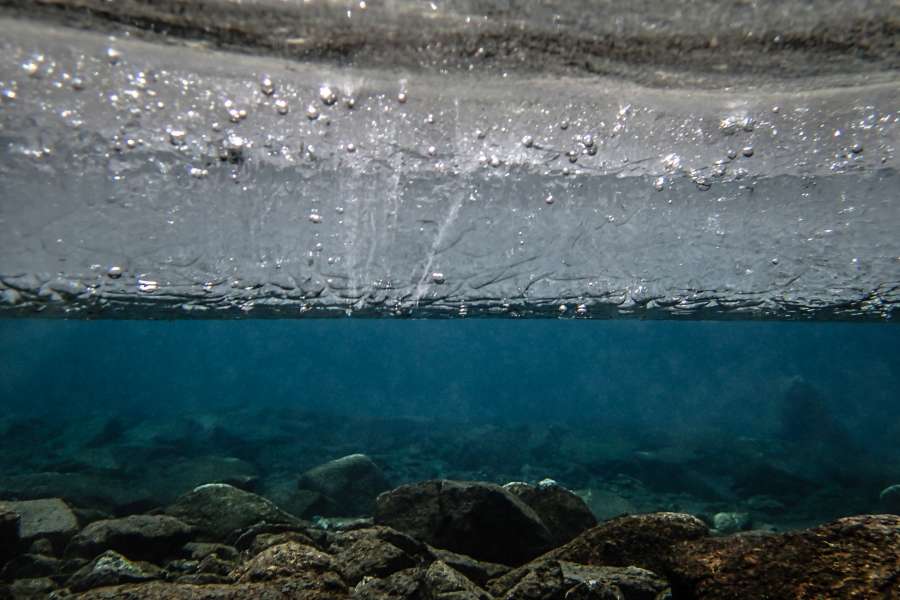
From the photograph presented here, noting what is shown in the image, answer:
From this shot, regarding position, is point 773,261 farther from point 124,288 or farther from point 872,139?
point 124,288

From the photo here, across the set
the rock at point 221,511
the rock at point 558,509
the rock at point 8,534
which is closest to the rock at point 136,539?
the rock at point 221,511

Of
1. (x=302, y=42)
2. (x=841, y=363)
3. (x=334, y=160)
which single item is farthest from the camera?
(x=841, y=363)

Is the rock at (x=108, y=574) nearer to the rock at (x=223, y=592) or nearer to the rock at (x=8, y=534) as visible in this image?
the rock at (x=223, y=592)

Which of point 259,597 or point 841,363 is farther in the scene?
point 841,363

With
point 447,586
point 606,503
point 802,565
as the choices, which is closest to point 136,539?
point 447,586

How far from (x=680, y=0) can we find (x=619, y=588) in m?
4.29

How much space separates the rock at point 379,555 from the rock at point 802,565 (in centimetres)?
194

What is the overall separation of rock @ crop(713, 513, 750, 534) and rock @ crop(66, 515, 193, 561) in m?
9.01

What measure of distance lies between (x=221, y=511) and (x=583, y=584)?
4.65 meters

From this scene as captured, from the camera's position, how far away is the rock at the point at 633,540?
3.93m

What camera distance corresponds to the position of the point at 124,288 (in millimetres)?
6508

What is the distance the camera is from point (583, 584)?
10.3 feet

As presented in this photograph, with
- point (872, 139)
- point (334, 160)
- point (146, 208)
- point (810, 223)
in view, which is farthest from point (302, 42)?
point (810, 223)

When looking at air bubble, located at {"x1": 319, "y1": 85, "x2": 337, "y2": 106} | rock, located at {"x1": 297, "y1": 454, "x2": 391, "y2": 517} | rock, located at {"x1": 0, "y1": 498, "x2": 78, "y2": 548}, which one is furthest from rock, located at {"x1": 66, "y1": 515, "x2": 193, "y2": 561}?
air bubble, located at {"x1": 319, "y1": 85, "x2": 337, "y2": 106}
